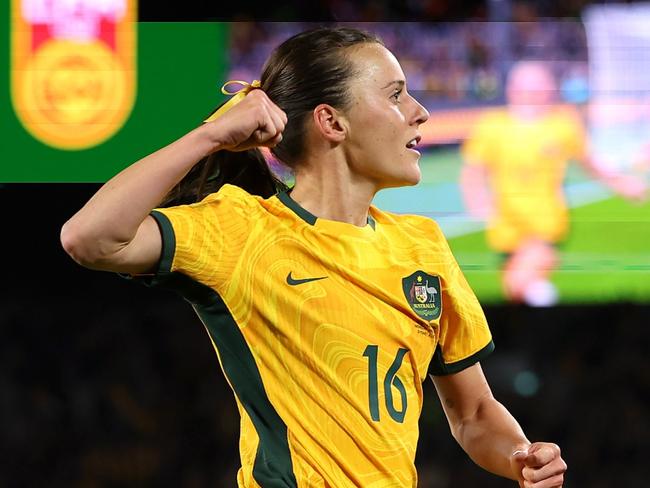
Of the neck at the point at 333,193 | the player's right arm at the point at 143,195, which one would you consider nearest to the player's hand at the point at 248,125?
the player's right arm at the point at 143,195

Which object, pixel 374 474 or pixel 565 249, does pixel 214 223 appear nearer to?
pixel 374 474

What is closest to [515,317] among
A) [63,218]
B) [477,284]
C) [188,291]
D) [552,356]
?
[552,356]

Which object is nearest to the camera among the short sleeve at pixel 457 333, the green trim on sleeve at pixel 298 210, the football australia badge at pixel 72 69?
the green trim on sleeve at pixel 298 210

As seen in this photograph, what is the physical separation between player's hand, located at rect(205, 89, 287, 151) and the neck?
22 centimetres

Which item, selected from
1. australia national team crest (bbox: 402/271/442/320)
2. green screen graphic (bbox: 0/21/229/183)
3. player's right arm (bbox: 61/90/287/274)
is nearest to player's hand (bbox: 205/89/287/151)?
player's right arm (bbox: 61/90/287/274)

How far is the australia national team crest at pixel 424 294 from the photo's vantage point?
1.91 m

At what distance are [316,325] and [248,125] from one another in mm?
326

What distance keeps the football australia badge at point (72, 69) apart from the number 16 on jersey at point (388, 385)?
235 centimetres

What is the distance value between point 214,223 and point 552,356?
12.5 feet

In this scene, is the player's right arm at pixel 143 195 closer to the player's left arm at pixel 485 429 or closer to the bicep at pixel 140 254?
the bicep at pixel 140 254

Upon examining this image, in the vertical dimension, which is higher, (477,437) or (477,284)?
(477,437)

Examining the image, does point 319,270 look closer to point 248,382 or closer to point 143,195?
point 248,382

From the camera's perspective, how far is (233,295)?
1.79 metres

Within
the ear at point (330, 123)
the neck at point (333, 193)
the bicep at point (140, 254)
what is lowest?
the bicep at point (140, 254)
